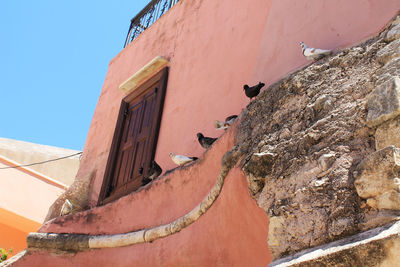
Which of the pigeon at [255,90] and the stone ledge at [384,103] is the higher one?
the pigeon at [255,90]

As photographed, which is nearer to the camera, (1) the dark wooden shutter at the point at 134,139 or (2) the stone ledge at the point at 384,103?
(2) the stone ledge at the point at 384,103

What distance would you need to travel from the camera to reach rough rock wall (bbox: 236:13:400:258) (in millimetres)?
2506

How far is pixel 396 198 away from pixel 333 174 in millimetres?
429

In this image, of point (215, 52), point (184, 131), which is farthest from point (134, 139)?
point (215, 52)

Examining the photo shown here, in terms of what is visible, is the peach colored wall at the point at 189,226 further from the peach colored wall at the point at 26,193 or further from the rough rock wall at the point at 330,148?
the peach colored wall at the point at 26,193

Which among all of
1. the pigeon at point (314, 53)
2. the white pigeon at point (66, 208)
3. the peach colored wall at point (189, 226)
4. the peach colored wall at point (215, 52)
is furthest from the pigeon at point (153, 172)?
the pigeon at point (314, 53)

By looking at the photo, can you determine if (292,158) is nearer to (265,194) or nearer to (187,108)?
(265,194)

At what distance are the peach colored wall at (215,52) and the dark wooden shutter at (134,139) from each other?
168 millimetres

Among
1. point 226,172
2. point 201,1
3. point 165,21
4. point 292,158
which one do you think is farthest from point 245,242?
point 165,21

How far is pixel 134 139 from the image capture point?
7.17 m

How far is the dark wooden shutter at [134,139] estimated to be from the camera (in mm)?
6691

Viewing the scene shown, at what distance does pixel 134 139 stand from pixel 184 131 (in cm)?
126

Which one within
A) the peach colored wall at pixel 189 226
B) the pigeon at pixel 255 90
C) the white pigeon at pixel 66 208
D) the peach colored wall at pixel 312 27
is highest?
the peach colored wall at pixel 312 27

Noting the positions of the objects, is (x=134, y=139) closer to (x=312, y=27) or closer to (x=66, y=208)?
(x=66, y=208)
